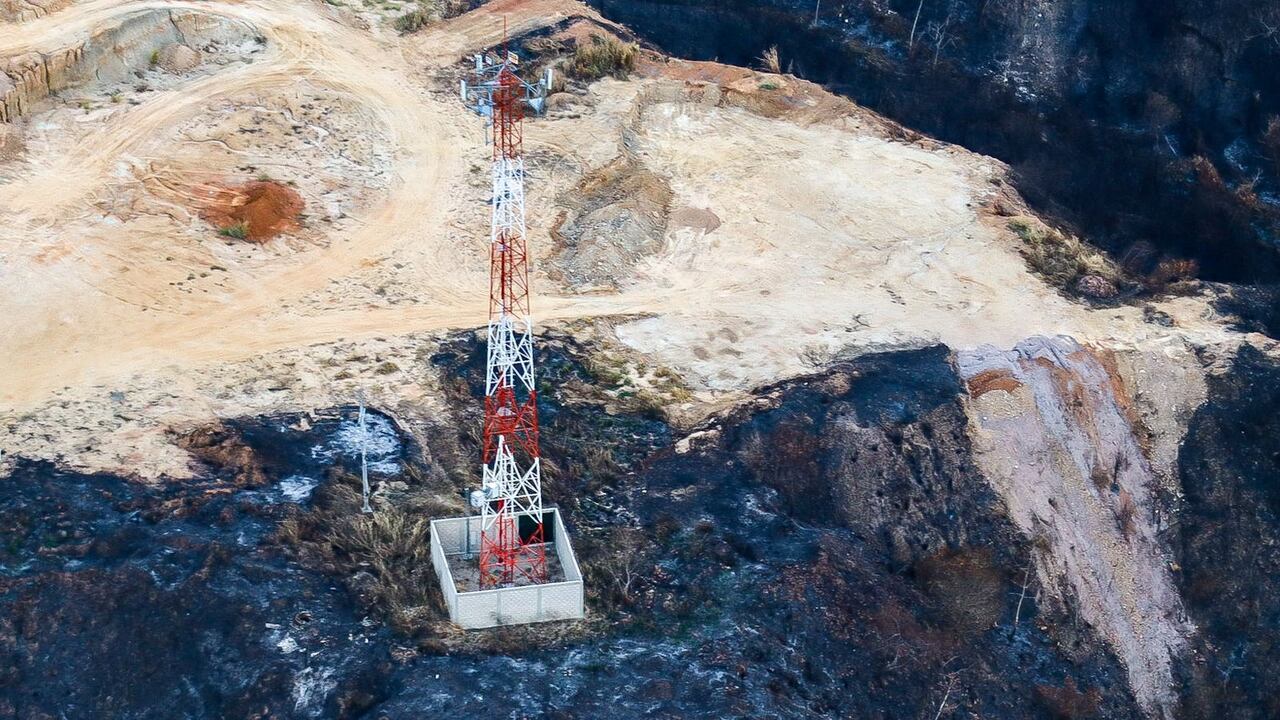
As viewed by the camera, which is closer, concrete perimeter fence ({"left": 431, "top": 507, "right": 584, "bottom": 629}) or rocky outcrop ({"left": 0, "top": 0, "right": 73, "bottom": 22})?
concrete perimeter fence ({"left": 431, "top": 507, "right": 584, "bottom": 629})

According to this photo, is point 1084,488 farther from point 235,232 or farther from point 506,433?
point 235,232

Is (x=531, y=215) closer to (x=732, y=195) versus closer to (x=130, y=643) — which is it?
(x=732, y=195)

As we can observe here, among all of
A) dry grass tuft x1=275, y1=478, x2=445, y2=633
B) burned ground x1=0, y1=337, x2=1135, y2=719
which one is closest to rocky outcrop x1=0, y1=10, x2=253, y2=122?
burned ground x1=0, y1=337, x2=1135, y2=719

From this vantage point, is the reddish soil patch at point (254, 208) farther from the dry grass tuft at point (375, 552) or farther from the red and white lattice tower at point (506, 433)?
the red and white lattice tower at point (506, 433)

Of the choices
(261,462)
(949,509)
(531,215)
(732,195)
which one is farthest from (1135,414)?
(261,462)

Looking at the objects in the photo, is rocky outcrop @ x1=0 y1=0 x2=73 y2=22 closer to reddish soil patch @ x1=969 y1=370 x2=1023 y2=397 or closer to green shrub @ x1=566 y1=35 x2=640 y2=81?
green shrub @ x1=566 y1=35 x2=640 y2=81

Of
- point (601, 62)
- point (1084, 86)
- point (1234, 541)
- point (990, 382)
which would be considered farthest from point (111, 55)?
point (1234, 541)
